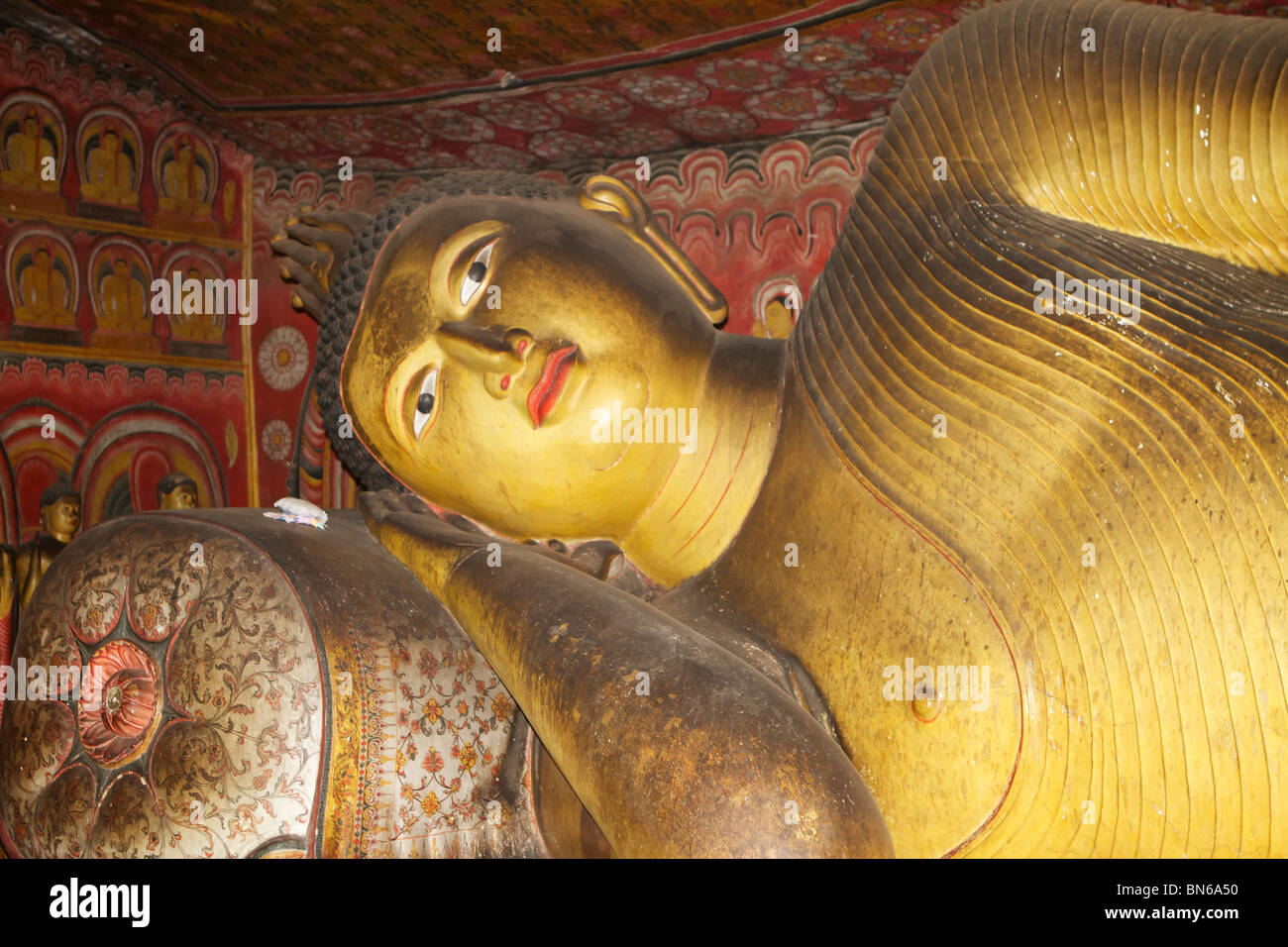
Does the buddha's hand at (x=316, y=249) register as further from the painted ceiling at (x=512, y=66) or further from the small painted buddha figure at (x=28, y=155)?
the small painted buddha figure at (x=28, y=155)

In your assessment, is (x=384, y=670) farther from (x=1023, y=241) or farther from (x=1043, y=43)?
(x=1043, y=43)

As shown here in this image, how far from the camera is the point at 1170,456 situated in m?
1.57

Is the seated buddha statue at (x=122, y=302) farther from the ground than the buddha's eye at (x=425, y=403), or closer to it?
farther from the ground

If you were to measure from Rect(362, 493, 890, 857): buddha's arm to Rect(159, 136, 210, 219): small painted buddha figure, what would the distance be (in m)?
1.73

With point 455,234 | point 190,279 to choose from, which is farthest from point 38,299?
point 455,234

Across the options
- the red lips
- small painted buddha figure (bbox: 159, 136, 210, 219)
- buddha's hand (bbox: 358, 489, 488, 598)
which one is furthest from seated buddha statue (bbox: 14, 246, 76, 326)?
the red lips

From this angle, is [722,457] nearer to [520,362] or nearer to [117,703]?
[520,362]

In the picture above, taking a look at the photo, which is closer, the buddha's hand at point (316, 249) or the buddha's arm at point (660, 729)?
the buddha's arm at point (660, 729)

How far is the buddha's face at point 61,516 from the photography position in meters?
2.74

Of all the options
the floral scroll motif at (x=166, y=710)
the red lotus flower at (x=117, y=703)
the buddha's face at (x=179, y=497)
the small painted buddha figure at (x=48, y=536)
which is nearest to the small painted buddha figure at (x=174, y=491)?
the buddha's face at (x=179, y=497)

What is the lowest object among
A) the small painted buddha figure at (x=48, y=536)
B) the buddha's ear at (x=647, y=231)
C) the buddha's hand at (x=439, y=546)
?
the buddha's hand at (x=439, y=546)

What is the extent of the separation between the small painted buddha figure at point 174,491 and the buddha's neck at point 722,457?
1470mm

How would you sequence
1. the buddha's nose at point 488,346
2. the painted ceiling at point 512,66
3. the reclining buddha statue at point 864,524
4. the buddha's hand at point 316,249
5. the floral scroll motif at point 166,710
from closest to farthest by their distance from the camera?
the reclining buddha statue at point 864,524
the floral scroll motif at point 166,710
the buddha's nose at point 488,346
the painted ceiling at point 512,66
the buddha's hand at point 316,249

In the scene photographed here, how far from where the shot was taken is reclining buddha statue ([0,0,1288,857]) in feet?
5.01
